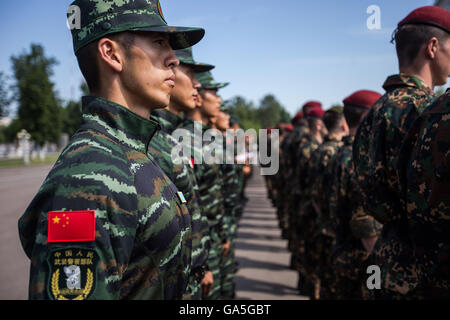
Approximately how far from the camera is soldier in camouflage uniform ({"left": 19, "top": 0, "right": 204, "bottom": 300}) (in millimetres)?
1079

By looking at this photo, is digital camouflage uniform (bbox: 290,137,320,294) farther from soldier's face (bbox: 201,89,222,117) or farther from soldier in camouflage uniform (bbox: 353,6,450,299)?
soldier in camouflage uniform (bbox: 353,6,450,299)

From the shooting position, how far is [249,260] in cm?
734

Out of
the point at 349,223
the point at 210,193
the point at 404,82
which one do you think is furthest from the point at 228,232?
the point at 404,82

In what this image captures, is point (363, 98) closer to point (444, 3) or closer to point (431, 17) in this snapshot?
point (444, 3)

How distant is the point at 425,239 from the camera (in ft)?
5.22

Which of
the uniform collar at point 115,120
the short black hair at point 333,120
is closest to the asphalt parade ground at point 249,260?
the short black hair at point 333,120

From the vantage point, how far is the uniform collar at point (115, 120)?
4.74 ft

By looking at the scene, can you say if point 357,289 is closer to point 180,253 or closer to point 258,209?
point 180,253

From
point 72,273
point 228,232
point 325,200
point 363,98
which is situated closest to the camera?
point 72,273

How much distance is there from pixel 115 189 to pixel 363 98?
10.1 ft

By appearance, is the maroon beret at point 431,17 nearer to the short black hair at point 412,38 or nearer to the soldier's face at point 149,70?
the short black hair at point 412,38

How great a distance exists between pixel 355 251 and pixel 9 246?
6489 mm
